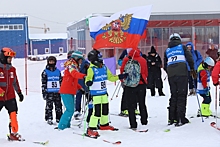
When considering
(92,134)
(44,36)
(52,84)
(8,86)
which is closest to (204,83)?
(92,134)

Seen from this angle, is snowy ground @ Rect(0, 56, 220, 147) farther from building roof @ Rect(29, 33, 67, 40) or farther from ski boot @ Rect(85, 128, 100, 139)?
building roof @ Rect(29, 33, 67, 40)

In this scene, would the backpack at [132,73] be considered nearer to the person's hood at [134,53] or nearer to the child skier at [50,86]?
the person's hood at [134,53]

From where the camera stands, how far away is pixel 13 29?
1863 inches

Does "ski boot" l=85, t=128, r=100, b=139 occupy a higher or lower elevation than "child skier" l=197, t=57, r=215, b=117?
lower

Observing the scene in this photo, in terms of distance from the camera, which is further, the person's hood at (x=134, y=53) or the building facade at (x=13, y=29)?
the building facade at (x=13, y=29)

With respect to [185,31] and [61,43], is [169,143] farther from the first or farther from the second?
[61,43]

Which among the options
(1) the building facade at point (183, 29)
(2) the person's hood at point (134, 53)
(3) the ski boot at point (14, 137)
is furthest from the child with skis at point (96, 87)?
(1) the building facade at point (183, 29)

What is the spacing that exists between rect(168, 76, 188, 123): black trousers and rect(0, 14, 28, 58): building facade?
41619mm

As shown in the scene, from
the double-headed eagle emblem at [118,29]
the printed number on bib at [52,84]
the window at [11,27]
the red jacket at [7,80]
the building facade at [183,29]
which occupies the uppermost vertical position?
the window at [11,27]

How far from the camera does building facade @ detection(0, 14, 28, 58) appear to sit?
4703cm

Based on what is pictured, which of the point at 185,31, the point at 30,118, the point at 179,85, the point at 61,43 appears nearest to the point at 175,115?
the point at 179,85

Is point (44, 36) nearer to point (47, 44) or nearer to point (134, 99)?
point (47, 44)

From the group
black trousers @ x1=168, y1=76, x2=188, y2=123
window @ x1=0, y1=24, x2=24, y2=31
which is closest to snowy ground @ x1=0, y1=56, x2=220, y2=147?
black trousers @ x1=168, y1=76, x2=188, y2=123

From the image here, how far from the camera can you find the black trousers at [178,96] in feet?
23.9
